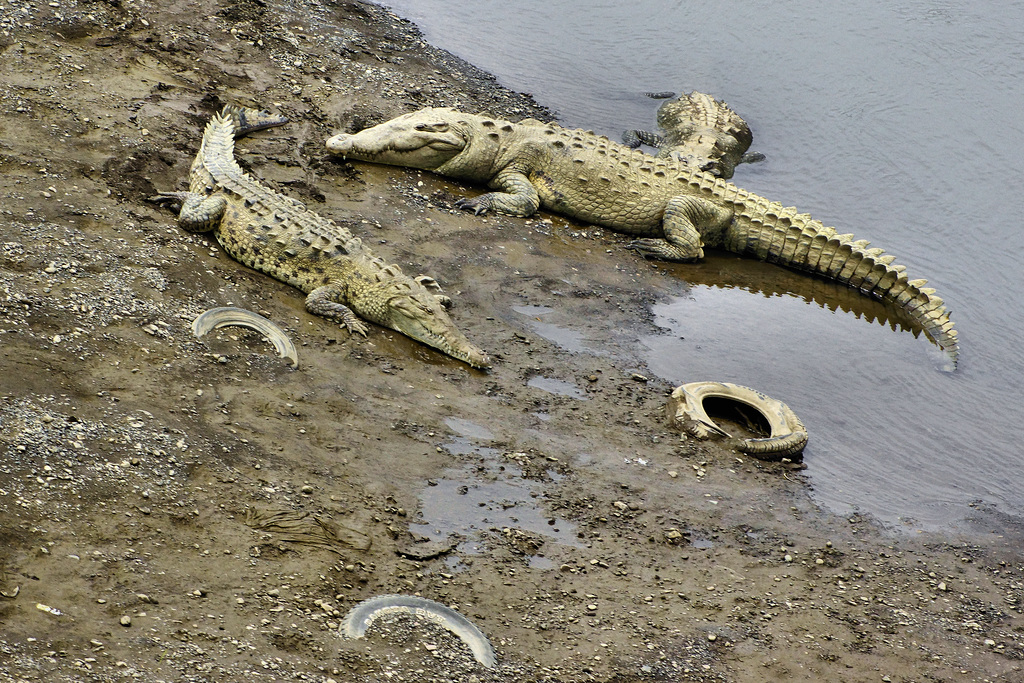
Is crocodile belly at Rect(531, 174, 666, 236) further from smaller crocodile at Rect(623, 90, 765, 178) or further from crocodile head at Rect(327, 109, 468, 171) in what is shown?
smaller crocodile at Rect(623, 90, 765, 178)

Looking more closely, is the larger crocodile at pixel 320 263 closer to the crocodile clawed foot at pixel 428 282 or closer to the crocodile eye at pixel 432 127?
the crocodile clawed foot at pixel 428 282

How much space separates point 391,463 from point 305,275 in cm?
228

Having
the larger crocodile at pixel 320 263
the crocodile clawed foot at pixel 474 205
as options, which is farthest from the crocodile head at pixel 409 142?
the larger crocodile at pixel 320 263

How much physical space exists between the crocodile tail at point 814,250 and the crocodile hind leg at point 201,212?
5.52 metres

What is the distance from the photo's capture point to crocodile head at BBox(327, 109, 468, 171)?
32.1 ft

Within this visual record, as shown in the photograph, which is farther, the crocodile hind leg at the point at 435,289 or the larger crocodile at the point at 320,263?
the crocodile hind leg at the point at 435,289

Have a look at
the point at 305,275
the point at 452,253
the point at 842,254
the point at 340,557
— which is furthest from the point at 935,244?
the point at 340,557

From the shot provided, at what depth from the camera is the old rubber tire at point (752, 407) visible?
22.1 ft

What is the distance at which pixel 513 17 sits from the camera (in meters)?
15.0

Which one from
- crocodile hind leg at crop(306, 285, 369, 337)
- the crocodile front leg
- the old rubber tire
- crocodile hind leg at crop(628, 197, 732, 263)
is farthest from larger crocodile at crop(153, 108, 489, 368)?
crocodile hind leg at crop(628, 197, 732, 263)

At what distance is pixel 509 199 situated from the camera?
9914mm

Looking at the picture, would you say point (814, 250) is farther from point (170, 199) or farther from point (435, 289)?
point (170, 199)

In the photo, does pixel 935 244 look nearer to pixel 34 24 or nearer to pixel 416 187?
pixel 416 187

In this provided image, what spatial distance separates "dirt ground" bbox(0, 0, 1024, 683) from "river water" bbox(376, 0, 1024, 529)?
0.72m
